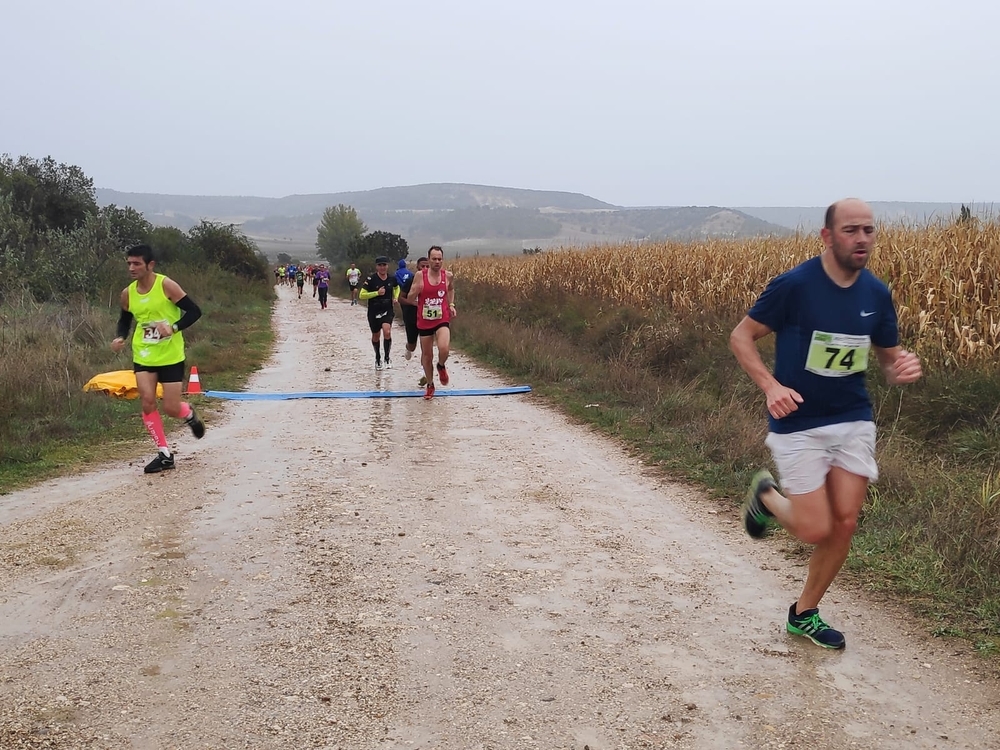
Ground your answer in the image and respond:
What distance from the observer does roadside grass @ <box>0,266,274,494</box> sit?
878cm

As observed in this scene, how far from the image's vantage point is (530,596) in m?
5.03

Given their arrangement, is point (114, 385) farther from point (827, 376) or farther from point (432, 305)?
point (827, 376)

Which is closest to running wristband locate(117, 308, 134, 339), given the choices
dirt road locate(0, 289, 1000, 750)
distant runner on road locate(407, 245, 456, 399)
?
dirt road locate(0, 289, 1000, 750)

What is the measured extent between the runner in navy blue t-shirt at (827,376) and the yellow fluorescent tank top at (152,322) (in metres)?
5.60

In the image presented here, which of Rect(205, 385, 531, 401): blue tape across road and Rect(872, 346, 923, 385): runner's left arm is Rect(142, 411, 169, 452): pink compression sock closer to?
Rect(205, 385, 531, 401): blue tape across road

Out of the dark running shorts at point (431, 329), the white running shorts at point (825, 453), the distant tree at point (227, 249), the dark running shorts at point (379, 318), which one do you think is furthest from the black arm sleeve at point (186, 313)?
the distant tree at point (227, 249)

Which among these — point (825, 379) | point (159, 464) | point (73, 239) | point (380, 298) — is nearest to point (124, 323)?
point (159, 464)

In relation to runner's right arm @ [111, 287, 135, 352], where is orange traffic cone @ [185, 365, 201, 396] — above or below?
below

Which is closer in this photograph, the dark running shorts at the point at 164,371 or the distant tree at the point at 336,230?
the dark running shorts at the point at 164,371

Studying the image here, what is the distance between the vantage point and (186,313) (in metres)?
8.25

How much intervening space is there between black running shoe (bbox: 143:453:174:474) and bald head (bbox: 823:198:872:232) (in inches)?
242

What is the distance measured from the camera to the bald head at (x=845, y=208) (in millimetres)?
4027

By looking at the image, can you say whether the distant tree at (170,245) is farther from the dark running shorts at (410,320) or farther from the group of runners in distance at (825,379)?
the group of runners in distance at (825,379)

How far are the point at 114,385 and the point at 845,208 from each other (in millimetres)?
10155
